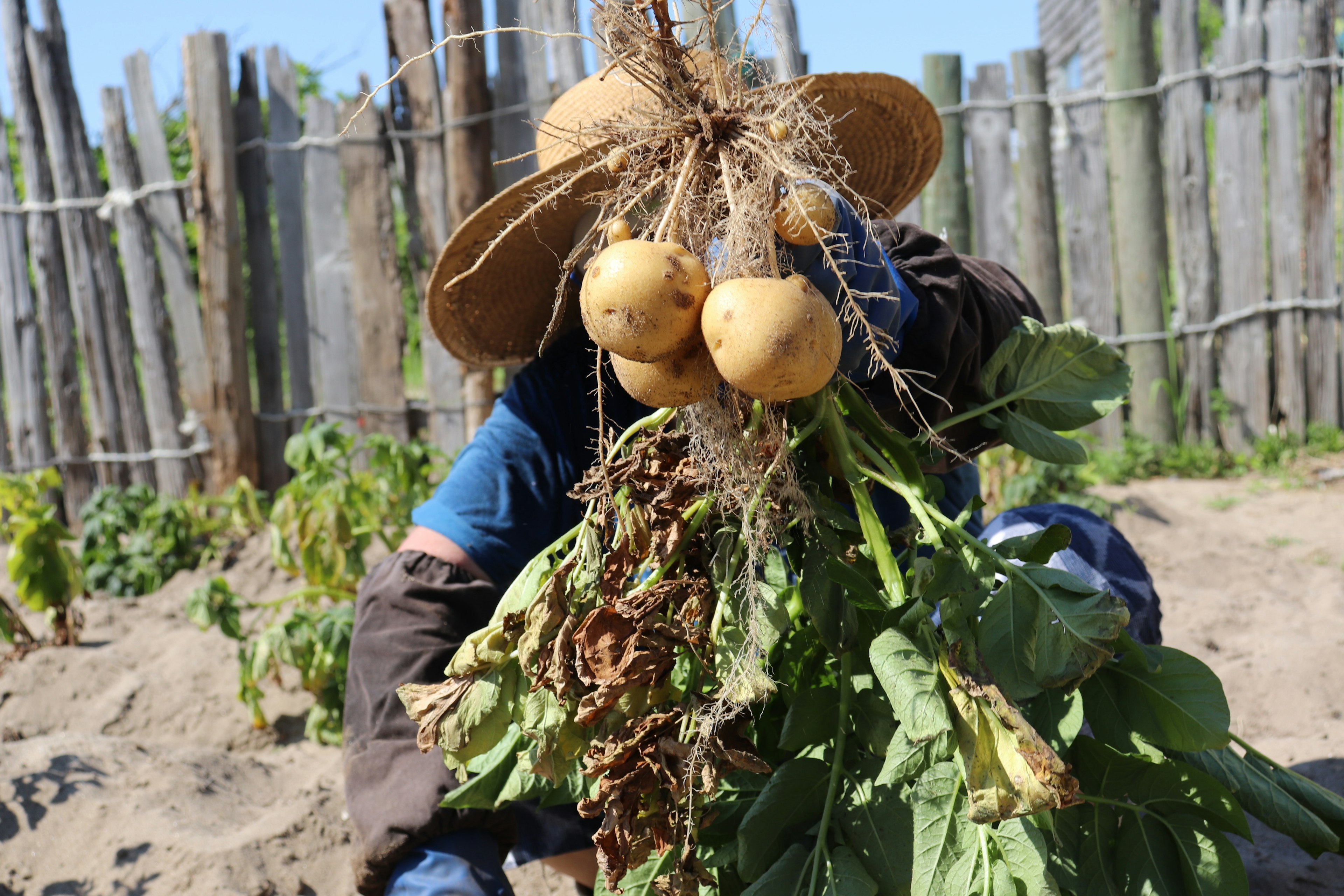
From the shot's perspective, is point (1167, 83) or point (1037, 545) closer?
point (1037, 545)

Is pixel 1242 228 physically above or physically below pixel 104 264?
below

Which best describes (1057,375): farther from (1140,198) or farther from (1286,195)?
(1286,195)

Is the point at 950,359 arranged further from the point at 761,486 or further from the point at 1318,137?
the point at 1318,137

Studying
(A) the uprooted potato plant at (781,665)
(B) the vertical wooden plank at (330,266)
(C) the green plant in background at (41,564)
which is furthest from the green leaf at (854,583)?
(B) the vertical wooden plank at (330,266)

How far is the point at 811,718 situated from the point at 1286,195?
164 inches

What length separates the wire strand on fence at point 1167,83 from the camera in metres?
4.08

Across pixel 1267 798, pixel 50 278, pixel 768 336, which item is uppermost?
pixel 50 278

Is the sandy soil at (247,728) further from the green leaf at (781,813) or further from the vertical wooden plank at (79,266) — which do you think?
the vertical wooden plank at (79,266)

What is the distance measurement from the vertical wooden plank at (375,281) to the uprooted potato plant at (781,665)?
3.11 m

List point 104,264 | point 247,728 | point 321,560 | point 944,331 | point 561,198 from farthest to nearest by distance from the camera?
point 104,264
point 321,560
point 247,728
point 561,198
point 944,331

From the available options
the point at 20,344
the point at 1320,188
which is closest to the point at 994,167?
the point at 1320,188

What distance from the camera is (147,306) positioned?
4387 mm

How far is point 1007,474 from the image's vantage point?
3.68 metres

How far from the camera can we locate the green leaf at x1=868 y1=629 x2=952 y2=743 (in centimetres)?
91
